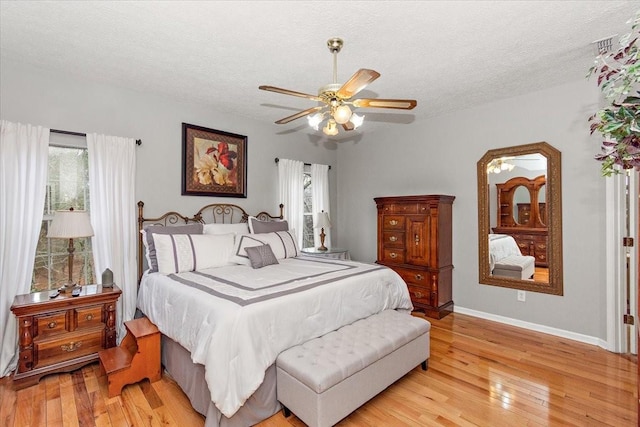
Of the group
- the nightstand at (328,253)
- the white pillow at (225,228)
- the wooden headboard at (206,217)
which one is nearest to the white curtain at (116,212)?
the wooden headboard at (206,217)

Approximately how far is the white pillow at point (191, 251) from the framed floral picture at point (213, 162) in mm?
841

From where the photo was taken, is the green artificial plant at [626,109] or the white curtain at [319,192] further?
the white curtain at [319,192]

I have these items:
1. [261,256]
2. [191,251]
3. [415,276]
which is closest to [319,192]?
[415,276]

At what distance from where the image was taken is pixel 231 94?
11.4 feet

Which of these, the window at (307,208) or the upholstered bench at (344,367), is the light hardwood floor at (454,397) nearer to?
the upholstered bench at (344,367)

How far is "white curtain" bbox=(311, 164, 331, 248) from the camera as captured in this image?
5.21 meters

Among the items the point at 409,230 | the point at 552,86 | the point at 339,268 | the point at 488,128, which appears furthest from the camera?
the point at 409,230

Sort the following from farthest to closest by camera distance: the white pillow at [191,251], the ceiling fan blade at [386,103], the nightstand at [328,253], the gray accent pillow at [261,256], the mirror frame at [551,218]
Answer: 1. the nightstand at [328,253]
2. the mirror frame at [551,218]
3. the gray accent pillow at [261,256]
4. the white pillow at [191,251]
5. the ceiling fan blade at [386,103]

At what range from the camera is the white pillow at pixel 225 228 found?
364 cm

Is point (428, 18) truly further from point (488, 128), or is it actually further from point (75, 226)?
point (75, 226)

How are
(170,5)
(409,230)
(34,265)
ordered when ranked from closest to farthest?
(170,5) → (34,265) → (409,230)

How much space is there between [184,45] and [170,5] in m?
0.48

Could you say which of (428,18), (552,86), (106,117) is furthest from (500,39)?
(106,117)

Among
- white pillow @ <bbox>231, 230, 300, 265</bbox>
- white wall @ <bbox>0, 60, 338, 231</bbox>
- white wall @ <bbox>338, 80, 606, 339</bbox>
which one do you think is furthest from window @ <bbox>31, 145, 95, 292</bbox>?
white wall @ <bbox>338, 80, 606, 339</bbox>
